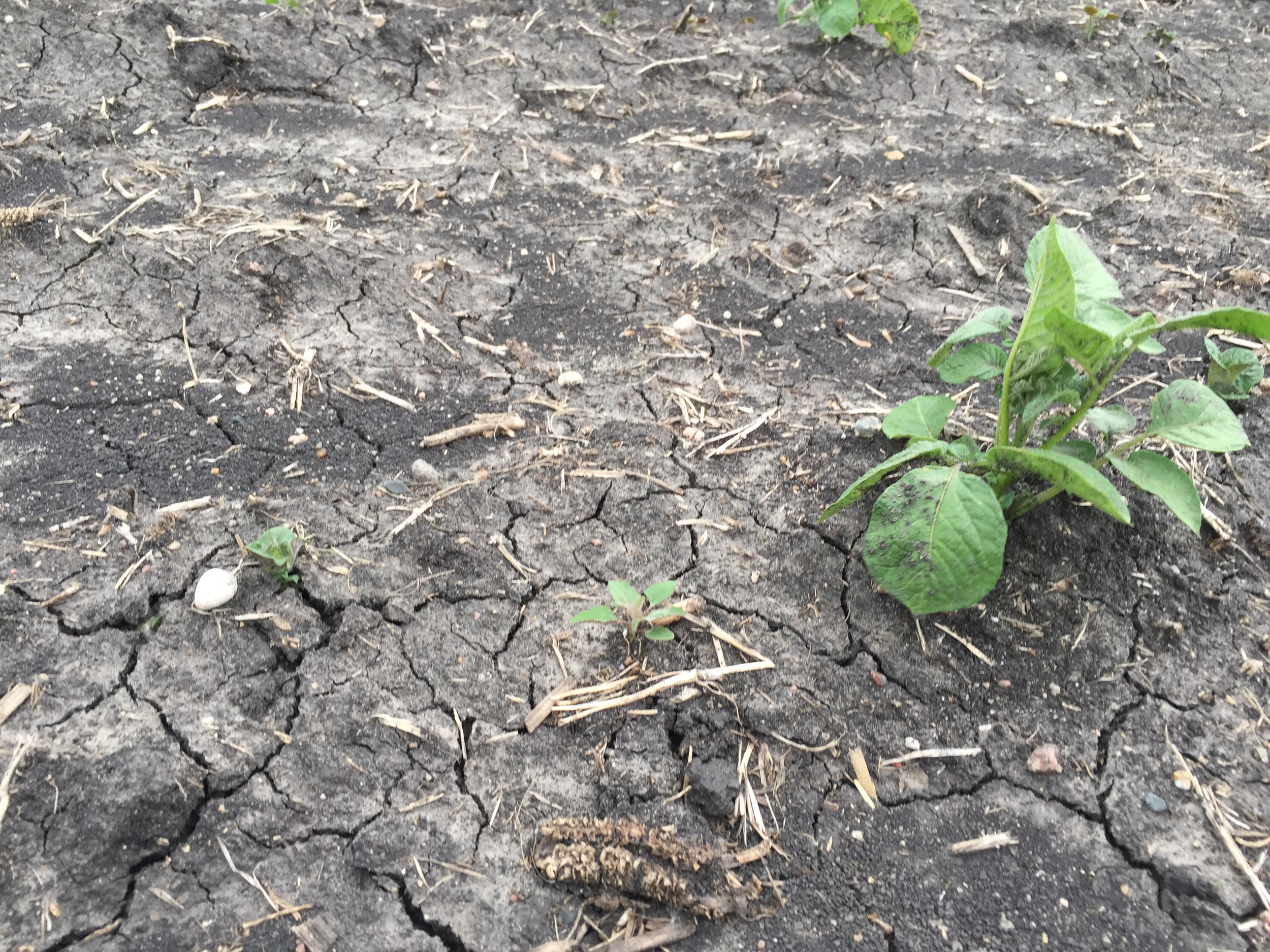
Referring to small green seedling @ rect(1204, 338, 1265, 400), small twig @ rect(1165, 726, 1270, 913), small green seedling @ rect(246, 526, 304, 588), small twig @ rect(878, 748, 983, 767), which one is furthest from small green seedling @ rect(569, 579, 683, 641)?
small green seedling @ rect(1204, 338, 1265, 400)

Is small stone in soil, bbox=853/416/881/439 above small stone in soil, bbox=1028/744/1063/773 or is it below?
above

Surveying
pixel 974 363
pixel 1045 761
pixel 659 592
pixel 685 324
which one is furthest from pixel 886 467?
pixel 685 324

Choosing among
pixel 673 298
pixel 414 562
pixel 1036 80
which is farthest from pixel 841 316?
pixel 1036 80

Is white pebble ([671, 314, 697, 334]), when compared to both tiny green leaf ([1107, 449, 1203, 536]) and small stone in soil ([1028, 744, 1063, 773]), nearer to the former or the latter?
tiny green leaf ([1107, 449, 1203, 536])

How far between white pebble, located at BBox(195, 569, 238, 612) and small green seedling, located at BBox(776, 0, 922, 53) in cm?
392

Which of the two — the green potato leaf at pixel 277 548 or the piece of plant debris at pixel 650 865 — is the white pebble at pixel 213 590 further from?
the piece of plant debris at pixel 650 865

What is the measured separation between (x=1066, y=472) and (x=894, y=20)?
344 centimetres

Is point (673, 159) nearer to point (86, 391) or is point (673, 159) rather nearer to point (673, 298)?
point (673, 298)

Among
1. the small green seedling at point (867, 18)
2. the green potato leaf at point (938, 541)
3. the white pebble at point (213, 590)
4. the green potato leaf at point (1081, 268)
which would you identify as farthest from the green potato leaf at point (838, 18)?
the white pebble at point (213, 590)

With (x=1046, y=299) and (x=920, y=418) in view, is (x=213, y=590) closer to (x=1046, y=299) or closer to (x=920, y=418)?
(x=920, y=418)

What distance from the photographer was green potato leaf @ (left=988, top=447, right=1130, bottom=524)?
5.87ft

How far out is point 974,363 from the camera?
227 cm

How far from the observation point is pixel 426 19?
4.52 m

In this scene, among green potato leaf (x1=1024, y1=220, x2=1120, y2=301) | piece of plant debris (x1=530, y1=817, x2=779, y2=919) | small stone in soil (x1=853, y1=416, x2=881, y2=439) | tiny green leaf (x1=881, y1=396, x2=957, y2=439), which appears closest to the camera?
piece of plant debris (x1=530, y1=817, x2=779, y2=919)
